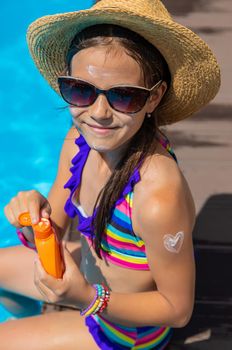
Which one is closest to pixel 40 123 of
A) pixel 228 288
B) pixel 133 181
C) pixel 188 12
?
pixel 188 12

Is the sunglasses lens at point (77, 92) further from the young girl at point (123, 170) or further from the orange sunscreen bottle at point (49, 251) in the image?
the orange sunscreen bottle at point (49, 251)

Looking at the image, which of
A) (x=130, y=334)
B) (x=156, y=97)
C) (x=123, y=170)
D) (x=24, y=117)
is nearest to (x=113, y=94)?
(x=156, y=97)

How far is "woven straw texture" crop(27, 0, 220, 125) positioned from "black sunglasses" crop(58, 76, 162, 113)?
12cm

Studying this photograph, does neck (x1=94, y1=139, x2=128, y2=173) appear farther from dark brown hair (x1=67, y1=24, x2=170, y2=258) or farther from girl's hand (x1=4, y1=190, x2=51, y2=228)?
girl's hand (x1=4, y1=190, x2=51, y2=228)

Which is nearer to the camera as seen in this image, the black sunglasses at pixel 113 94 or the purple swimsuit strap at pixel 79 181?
the black sunglasses at pixel 113 94

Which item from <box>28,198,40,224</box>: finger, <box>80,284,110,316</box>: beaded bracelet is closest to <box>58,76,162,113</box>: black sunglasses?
<box>28,198,40,224</box>: finger

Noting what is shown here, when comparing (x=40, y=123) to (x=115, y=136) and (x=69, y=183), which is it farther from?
(x=115, y=136)

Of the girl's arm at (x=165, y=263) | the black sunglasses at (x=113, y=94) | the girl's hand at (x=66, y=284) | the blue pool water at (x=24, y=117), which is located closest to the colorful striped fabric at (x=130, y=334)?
the girl's arm at (x=165, y=263)

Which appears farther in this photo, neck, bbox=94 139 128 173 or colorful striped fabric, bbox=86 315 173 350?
colorful striped fabric, bbox=86 315 173 350

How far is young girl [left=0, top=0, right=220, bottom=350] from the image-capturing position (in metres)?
1.72

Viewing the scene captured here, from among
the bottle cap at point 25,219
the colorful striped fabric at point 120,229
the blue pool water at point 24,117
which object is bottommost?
the blue pool water at point 24,117

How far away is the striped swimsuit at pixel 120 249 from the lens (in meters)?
1.97

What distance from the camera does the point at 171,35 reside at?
5.56 feet

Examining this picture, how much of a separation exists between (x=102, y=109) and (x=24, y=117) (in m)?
2.43
